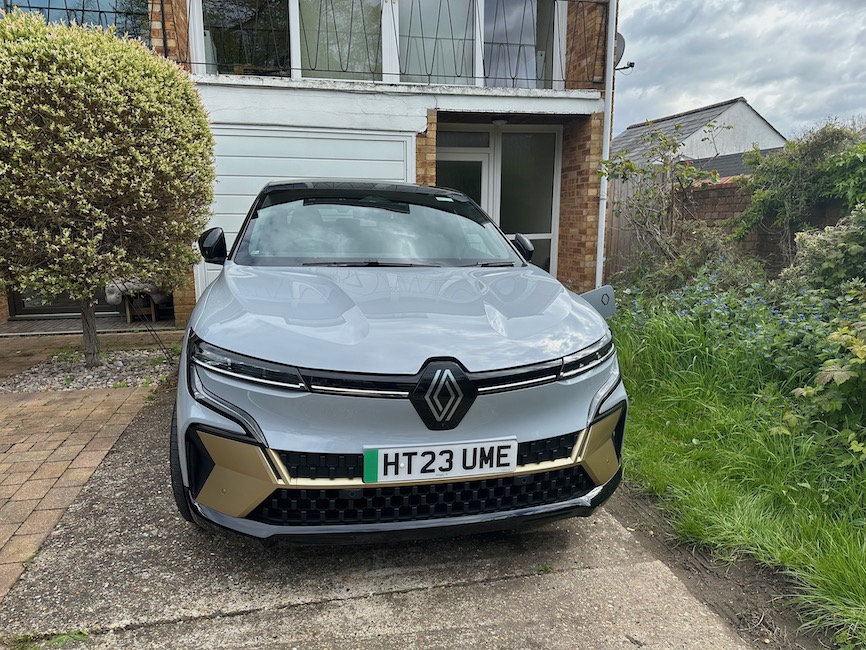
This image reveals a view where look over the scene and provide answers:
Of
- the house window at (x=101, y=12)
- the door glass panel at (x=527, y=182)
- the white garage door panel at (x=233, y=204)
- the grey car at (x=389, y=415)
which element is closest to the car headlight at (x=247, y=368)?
the grey car at (x=389, y=415)

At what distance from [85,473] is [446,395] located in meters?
2.20

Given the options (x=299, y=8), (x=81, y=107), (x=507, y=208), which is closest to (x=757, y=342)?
(x=81, y=107)

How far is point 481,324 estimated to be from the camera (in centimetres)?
200

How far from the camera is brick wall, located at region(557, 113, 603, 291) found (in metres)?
7.07

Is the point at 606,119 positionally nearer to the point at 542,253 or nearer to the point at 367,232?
the point at 542,253

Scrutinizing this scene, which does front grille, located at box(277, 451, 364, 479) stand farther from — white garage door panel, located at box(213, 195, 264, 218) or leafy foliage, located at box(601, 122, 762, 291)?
white garage door panel, located at box(213, 195, 264, 218)

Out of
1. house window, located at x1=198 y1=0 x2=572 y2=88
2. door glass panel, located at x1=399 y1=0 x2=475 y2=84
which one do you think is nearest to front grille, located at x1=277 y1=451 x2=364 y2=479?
house window, located at x1=198 y1=0 x2=572 y2=88

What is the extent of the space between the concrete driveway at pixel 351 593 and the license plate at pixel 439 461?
1.55 ft

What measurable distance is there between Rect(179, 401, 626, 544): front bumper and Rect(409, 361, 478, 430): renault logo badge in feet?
0.68

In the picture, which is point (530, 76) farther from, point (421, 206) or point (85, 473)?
point (85, 473)

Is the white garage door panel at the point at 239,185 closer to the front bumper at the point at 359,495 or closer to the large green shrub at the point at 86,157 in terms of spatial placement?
the large green shrub at the point at 86,157

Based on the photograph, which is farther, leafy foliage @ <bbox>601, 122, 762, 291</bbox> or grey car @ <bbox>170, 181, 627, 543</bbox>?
leafy foliage @ <bbox>601, 122, 762, 291</bbox>

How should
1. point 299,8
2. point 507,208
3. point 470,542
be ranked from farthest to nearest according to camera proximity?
point 507,208, point 299,8, point 470,542

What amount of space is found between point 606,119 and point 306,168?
146 inches
